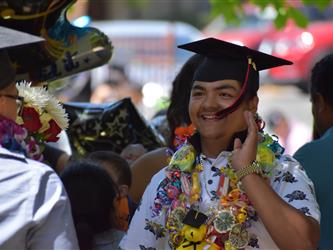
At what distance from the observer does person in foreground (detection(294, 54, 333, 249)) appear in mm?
4430

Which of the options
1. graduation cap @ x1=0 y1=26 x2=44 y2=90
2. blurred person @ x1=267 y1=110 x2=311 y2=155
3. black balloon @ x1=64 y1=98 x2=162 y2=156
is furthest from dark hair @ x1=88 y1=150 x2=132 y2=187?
blurred person @ x1=267 y1=110 x2=311 y2=155

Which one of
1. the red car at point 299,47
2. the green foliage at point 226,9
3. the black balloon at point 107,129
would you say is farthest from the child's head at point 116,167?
the red car at point 299,47

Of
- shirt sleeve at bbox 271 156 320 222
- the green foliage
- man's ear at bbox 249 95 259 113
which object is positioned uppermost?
man's ear at bbox 249 95 259 113

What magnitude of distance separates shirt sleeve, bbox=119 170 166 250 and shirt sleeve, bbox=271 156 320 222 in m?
0.49

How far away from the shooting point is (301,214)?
11.7 feet

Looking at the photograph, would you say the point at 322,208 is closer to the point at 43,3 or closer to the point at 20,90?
the point at 20,90

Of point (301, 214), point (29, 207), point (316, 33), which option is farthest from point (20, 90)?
point (316, 33)

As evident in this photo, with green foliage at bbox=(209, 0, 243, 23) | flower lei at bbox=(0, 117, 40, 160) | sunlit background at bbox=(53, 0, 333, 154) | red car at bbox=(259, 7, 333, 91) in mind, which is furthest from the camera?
red car at bbox=(259, 7, 333, 91)

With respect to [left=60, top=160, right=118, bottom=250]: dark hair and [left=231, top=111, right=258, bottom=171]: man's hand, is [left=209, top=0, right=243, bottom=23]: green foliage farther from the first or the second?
[left=231, top=111, right=258, bottom=171]: man's hand

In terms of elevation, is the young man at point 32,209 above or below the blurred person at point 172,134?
above

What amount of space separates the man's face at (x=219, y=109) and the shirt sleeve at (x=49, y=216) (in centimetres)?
79

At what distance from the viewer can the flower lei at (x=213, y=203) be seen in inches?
146

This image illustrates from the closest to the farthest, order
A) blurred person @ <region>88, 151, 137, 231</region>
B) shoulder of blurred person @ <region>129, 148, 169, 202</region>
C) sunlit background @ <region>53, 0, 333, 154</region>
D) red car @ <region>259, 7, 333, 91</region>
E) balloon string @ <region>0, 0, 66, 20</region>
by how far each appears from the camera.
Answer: blurred person @ <region>88, 151, 137, 231</region> → balloon string @ <region>0, 0, 66, 20</region> → shoulder of blurred person @ <region>129, 148, 169, 202</region> → sunlit background @ <region>53, 0, 333, 154</region> → red car @ <region>259, 7, 333, 91</region>

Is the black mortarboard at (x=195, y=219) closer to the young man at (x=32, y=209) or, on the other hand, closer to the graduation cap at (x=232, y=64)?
the graduation cap at (x=232, y=64)
